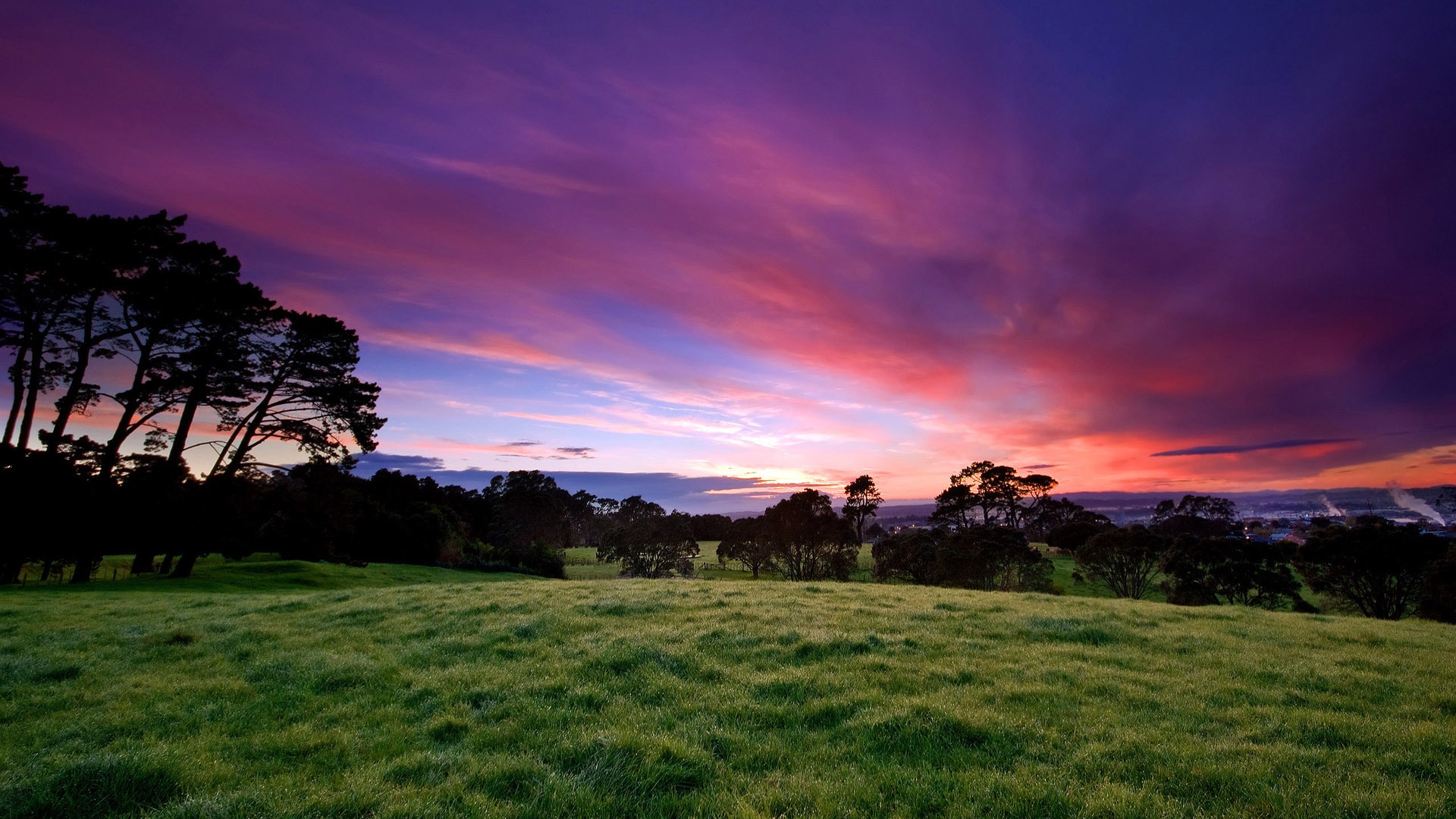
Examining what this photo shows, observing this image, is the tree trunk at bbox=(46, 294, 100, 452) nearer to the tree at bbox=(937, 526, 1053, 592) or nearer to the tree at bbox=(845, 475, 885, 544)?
the tree at bbox=(937, 526, 1053, 592)

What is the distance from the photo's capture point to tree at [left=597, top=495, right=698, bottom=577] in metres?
86.0

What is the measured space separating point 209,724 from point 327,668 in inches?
104

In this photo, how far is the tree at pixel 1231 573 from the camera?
51.9 m

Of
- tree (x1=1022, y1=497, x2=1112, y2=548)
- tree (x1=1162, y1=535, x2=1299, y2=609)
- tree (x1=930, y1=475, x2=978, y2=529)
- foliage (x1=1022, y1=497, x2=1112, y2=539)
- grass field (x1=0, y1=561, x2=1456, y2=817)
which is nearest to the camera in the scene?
grass field (x1=0, y1=561, x2=1456, y2=817)

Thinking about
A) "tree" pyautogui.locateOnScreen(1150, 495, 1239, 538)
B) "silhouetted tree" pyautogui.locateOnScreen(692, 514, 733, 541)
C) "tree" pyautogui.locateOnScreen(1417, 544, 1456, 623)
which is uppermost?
"tree" pyautogui.locateOnScreen(1150, 495, 1239, 538)

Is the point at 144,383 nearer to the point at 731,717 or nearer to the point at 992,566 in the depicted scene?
the point at 731,717

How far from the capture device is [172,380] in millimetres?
38031

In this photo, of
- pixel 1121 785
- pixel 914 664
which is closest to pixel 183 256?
pixel 914 664

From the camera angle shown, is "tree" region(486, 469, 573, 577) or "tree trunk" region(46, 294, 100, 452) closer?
"tree trunk" region(46, 294, 100, 452)

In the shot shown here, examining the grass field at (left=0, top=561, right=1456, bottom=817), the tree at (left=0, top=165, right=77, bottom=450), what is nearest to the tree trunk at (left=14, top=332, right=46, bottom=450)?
the tree at (left=0, top=165, right=77, bottom=450)

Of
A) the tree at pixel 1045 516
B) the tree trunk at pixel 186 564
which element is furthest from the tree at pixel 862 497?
the tree trunk at pixel 186 564

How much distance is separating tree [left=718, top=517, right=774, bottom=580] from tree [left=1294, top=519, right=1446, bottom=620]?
189ft

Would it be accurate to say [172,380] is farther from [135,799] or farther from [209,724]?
[135,799]

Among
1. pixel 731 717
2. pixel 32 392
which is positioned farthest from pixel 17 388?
pixel 731 717
